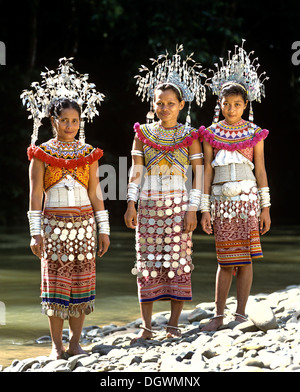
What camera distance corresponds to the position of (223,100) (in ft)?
13.5

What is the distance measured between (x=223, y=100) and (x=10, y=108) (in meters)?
11.7

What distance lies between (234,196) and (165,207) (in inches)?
16.8

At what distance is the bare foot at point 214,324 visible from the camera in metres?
4.00

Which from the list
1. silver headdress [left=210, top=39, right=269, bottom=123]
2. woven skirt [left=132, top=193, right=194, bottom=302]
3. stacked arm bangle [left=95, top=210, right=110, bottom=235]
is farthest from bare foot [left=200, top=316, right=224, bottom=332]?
silver headdress [left=210, top=39, right=269, bottom=123]

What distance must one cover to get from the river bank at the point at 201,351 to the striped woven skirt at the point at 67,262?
0.28 meters

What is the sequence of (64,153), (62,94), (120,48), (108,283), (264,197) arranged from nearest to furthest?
(64,153) → (62,94) → (264,197) → (108,283) → (120,48)

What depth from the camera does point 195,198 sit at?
396 centimetres

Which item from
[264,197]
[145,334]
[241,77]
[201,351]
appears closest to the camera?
[201,351]

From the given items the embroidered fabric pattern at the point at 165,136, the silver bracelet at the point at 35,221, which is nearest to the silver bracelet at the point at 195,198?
the embroidered fabric pattern at the point at 165,136

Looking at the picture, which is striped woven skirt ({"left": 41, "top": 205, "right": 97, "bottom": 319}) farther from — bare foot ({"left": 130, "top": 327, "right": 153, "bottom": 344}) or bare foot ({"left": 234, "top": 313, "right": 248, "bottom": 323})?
bare foot ({"left": 234, "top": 313, "right": 248, "bottom": 323})

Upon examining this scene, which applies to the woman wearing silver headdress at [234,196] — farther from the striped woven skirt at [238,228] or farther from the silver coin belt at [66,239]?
the silver coin belt at [66,239]

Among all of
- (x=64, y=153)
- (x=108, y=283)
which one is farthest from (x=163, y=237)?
(x=108, y=283)

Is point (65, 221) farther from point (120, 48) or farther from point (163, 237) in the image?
point (120, 48)

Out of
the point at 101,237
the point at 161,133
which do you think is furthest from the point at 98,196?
the point at 161,133
